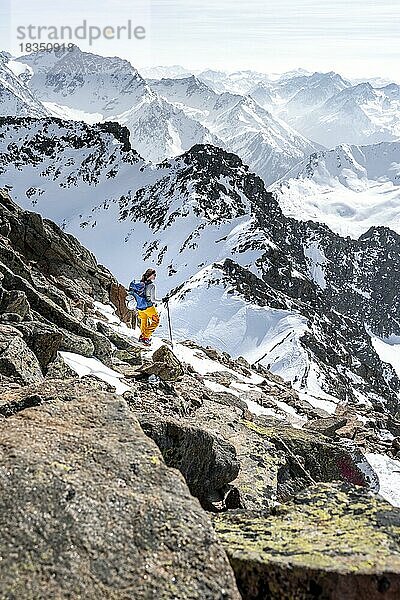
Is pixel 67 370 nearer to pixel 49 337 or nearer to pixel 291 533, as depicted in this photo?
pixel 49 337

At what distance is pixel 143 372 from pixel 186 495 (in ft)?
29.5

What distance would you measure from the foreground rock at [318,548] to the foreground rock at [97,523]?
1.17 feet

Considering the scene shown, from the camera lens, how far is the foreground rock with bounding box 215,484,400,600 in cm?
342

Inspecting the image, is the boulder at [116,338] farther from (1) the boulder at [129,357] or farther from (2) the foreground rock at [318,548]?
(2) the foreground rock at [318,548]

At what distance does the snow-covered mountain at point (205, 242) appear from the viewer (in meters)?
52.1

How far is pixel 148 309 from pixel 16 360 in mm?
10254

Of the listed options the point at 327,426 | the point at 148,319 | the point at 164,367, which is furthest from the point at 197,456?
the point at 148,319

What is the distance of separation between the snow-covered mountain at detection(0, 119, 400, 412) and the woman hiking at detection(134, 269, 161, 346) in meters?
9.57

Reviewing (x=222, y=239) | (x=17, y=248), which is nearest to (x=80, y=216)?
(x=222, y=239)

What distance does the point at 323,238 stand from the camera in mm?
188750

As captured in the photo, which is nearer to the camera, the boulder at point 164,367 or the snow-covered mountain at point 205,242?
the boulder at point 164,367

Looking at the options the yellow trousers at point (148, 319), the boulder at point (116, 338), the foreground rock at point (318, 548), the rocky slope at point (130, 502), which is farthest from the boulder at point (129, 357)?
the foreground rock at point (318, 548)

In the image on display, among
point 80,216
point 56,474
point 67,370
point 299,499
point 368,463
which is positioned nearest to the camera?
point 56,474

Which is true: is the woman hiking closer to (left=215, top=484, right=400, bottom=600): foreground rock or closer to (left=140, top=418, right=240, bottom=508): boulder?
(left=140, top=418, right=240, bottom=508): boulder
